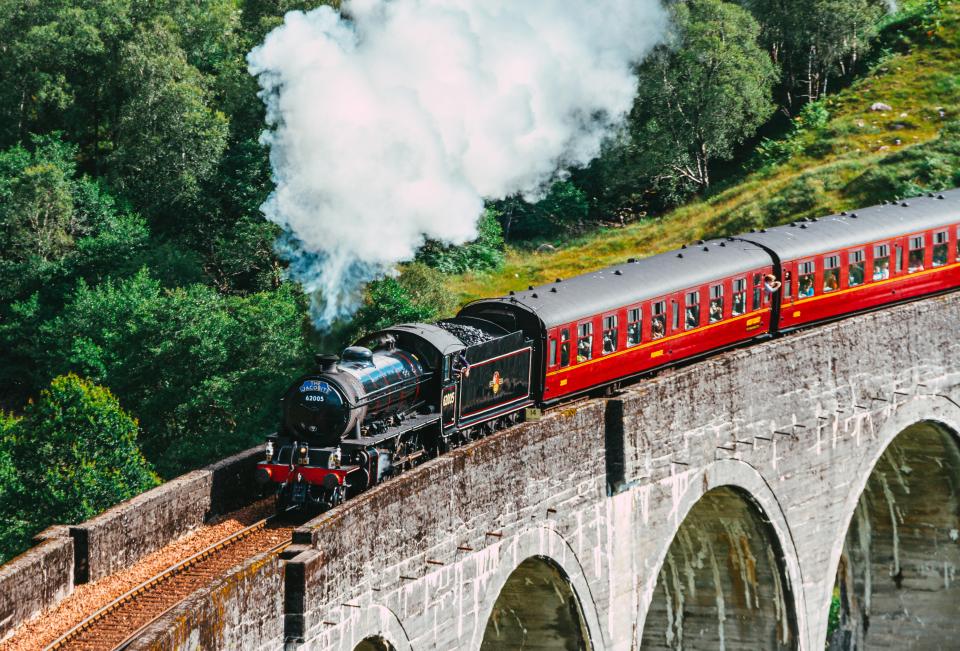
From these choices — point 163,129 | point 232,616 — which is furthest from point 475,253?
point 232,616

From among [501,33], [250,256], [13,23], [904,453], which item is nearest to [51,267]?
[250,256]

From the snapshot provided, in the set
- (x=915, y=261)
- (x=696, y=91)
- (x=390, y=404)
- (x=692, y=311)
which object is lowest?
(x=390, y=404)

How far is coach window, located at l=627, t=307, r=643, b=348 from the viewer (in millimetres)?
32719

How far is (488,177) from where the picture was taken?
40844 mm

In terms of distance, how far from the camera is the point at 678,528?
1364 inches

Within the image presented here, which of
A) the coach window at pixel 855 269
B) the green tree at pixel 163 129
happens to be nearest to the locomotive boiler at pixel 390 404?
the coach window at pixel 855 269

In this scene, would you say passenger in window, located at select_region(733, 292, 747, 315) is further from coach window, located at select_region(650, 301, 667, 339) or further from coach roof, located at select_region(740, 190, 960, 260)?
coach window, located at select_region(650, 301, 667, 339)

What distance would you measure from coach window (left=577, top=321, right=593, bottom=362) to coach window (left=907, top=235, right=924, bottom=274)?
12.3m

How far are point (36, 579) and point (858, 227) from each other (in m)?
24.6

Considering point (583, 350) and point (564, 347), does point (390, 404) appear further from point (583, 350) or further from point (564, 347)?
point (583, 350)

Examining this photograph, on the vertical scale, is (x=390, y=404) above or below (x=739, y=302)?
below

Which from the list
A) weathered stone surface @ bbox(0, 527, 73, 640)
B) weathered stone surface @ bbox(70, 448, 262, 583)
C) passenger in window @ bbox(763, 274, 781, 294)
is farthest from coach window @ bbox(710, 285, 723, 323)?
weathered stone surface @ bbox(0, 527, 73, 640)

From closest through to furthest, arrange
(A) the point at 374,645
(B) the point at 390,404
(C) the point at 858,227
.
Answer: (A) the point at 374,645
(B) the point at 390,404
(C) the point at 858,227

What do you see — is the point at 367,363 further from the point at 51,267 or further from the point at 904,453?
the point at 51,267
